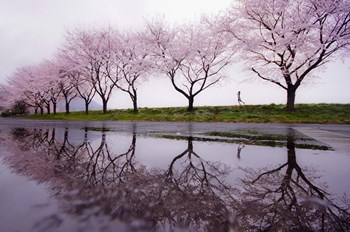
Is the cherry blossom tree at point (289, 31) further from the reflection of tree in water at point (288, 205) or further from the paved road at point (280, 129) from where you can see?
the reflection of tree in water at point (288, 205)

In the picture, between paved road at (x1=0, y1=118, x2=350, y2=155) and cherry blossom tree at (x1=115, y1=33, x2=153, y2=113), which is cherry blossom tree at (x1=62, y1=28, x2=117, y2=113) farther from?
paved road at (x1=0, y1=118, x2=350, y2=155)

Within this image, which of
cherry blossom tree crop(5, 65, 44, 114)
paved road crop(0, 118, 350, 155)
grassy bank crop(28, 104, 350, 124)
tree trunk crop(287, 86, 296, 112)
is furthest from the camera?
cherry blossom tree crop(5, 65, 44, 114)

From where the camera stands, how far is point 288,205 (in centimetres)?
287

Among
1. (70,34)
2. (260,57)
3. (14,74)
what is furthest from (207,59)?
(14,74)

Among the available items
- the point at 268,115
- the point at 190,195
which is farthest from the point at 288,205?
the point at 268,115

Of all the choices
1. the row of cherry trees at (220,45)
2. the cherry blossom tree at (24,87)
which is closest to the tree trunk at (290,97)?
the row of cherry trees at (220,45)

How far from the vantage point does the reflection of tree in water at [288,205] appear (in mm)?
2396

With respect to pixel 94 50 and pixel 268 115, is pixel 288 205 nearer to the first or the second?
pixel 268 115

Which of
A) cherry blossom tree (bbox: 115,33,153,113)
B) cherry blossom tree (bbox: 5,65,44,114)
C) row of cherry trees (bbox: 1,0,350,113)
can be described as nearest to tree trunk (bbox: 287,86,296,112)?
row of cherry trees (bbox: 1,0,350,113)

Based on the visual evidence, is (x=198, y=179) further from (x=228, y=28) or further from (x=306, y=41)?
(x=228, y=28)

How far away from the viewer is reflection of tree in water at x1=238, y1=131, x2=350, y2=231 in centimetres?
240

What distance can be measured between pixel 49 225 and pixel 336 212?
2769 millimetres

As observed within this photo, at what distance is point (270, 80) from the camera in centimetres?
2464

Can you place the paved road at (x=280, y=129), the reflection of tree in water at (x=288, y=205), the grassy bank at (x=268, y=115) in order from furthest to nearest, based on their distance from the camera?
1. the grassy bank at (x=268, y=115)
2. the paved road at (x=280, y=129)
3. the reflection of tree in water at (x=288, y=205)
